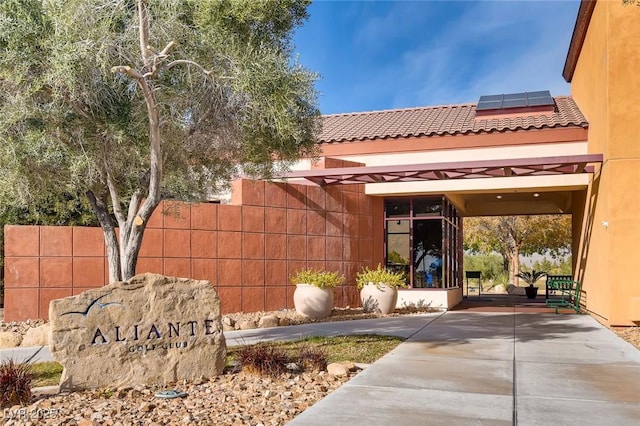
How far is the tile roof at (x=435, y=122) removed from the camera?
17516 millimetres

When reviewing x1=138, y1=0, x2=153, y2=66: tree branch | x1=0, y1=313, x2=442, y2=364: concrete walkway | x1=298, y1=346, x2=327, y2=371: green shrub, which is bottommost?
x1=0, y1=313, x2=442, y2=364: concrete walkway

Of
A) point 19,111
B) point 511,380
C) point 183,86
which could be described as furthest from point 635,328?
point 19,111

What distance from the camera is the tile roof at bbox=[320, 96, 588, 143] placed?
1752 cm

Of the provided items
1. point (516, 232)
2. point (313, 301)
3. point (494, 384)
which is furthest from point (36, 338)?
point (516, 232)

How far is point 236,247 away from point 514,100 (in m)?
11.2

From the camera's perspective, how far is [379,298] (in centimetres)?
1584

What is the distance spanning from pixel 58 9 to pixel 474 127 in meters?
12.9

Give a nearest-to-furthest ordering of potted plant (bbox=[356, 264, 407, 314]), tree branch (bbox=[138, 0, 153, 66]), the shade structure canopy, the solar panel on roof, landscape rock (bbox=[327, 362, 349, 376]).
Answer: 1. landscape rock (bbox=[327, 362, 349, 376])
2. tree branch (bbox=[138, 0, 153, 66])
3. the shade structure canopy
4. potted plant (bbox=[356, 264, 407, 314])
5. the solar panel on roof

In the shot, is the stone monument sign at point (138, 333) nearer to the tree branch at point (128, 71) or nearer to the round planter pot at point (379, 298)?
the tree branch at point (128, 71)

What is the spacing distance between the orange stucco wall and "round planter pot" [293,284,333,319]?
1.11 meters

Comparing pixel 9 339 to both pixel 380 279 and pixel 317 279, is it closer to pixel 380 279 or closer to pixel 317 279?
pixel 317 279

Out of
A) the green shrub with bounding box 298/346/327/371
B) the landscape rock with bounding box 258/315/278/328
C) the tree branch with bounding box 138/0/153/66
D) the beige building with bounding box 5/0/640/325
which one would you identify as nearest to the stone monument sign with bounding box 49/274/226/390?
the green shrub with bounding box 298/346/327/371

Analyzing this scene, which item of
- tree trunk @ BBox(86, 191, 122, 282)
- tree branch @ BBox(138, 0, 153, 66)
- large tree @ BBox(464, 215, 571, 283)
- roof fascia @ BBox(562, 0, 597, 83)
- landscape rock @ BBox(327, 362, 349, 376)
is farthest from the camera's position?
large tree @ BBox(464, 215, 571, 283)

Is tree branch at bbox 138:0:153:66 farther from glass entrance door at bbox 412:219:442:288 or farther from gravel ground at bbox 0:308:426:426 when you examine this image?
glass entrance door at bbox 412:219:442:288
